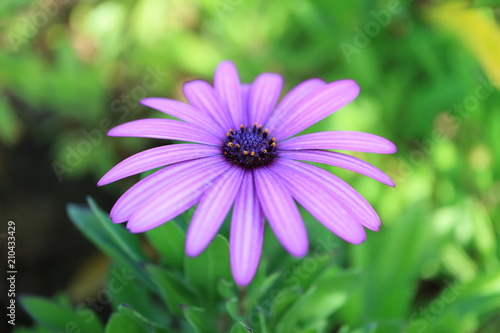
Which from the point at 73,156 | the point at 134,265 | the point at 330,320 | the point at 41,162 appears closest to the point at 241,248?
the point at 134,265

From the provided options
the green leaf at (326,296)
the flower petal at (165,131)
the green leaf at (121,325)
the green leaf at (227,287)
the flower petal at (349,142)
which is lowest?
the green leaf at (326,296)

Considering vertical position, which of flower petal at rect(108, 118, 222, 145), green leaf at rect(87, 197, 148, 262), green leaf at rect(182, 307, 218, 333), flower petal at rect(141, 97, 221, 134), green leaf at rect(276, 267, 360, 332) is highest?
flower petal at rect(141, 97, 221, 134)

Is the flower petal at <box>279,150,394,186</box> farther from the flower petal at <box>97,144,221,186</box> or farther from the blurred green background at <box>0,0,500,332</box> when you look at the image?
the blurred green background at <box>0,0,500,332</box>

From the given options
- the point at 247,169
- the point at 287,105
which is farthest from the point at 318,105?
the point at 247,169

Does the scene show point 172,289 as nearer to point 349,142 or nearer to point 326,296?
point 326,296

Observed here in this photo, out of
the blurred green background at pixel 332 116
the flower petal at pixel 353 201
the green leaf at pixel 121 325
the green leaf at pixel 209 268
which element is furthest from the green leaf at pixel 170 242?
the blurred green background at pixel 332 116

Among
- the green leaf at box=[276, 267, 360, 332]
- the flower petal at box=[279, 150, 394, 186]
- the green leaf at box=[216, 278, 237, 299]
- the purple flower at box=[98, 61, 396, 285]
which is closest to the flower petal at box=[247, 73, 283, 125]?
the purple flower at box=[98, 61, 396, 285]

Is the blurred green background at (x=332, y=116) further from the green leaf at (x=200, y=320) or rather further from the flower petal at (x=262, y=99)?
the flower petal at (x=262, y=99)
